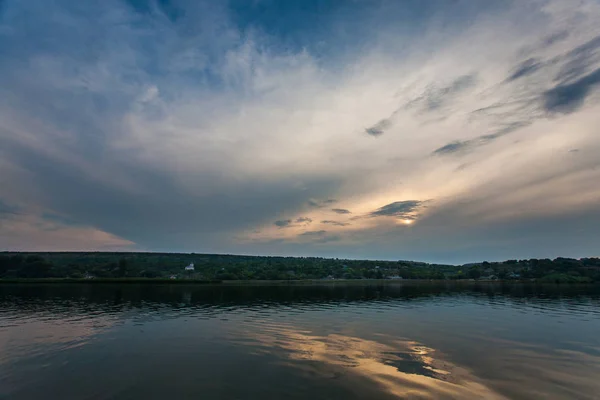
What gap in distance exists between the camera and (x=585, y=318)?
59.1 m

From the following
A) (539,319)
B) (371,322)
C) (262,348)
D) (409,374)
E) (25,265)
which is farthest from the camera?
(25,265)

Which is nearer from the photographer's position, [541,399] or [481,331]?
[541,399]

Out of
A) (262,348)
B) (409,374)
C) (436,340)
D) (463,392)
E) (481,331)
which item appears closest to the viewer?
(463,392)

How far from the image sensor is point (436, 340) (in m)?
38.3

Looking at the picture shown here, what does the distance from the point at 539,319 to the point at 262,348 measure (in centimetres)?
5422

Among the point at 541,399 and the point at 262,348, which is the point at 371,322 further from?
the point at 541,399

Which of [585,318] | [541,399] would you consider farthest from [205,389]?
[585,318]

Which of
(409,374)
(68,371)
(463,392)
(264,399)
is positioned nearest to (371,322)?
(409,374)

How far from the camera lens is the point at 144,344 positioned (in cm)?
3478

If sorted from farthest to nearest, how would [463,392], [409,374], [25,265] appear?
[25,265] → [409,374] → [463,392]

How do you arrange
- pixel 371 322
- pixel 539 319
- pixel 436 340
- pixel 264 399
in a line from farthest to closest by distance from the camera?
pixel 539 319 < pixel 371 322 < pixel 436 340 < pixel 264 399

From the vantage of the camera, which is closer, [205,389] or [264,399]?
[264,399]

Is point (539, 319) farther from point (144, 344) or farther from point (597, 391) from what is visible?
point (144, 344)

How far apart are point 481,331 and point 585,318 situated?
3085 cm
